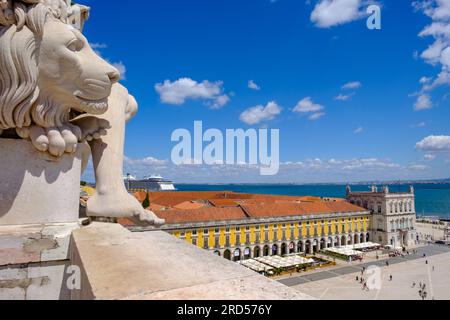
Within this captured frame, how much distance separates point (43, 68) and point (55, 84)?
0.71ft

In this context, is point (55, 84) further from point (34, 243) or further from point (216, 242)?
point (216, 242)

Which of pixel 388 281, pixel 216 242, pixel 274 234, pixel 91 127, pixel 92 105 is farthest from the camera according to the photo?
pixel 274 234

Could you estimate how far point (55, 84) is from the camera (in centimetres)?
393

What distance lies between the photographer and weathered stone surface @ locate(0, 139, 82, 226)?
12.7 ft

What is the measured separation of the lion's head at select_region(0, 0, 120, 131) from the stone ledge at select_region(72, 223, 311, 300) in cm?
172

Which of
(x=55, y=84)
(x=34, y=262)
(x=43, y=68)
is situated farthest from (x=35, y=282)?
(x=43, y=68)

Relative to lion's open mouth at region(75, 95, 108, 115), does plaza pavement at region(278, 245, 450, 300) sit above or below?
below


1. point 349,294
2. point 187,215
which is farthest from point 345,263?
point 187,215

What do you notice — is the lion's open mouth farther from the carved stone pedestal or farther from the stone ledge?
the stone ledge

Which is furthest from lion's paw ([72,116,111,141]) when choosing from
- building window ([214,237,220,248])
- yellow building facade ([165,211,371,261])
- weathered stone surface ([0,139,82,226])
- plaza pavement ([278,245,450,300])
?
building window ([214,237,220,248])

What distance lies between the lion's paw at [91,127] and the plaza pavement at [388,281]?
27.0 m

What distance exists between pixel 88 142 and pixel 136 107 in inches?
46.9

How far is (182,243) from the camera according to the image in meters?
3.68

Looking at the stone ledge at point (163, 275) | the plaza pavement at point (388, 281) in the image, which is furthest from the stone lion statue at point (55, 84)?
the plaza pavement at point (388, 281)
